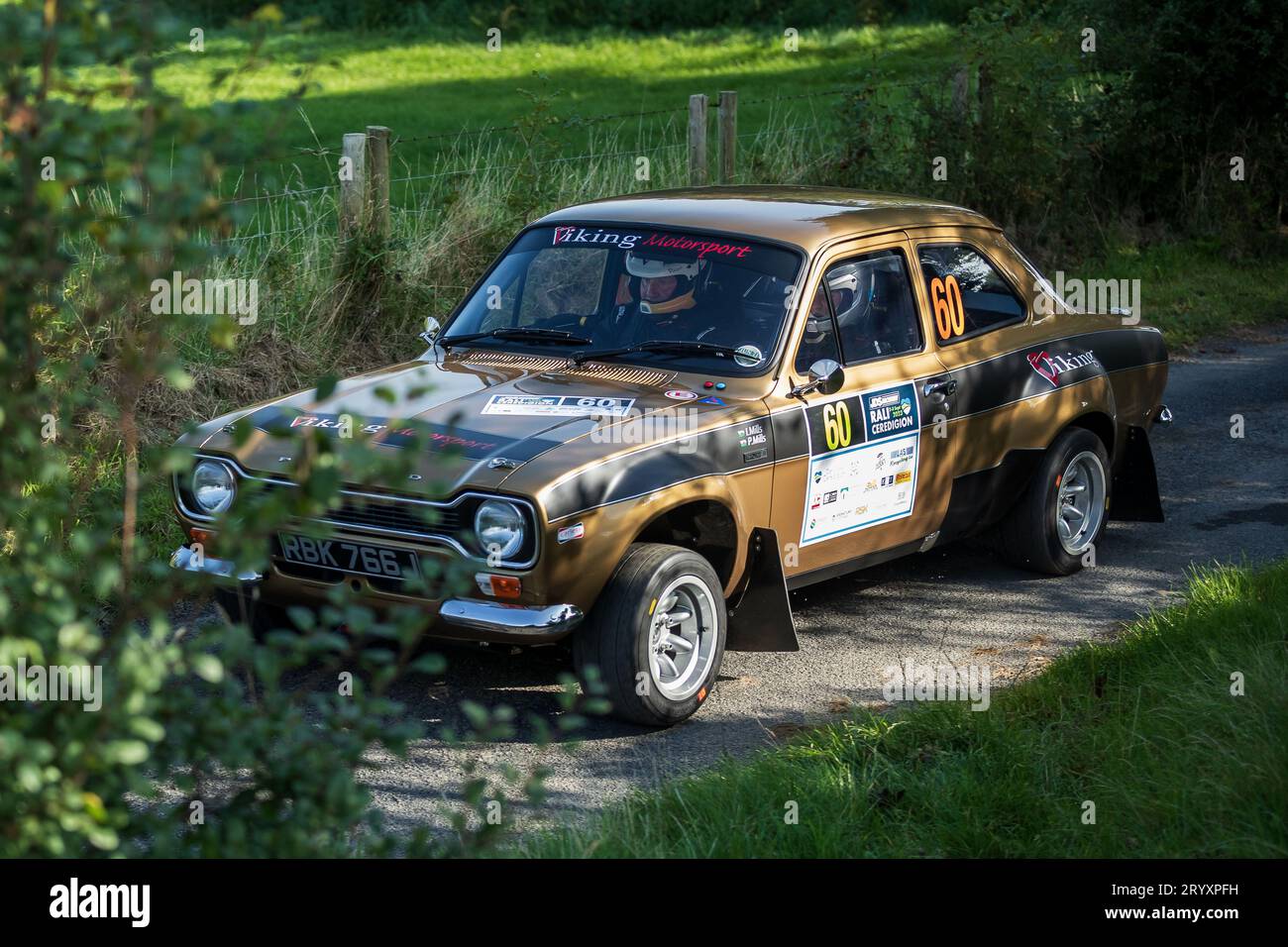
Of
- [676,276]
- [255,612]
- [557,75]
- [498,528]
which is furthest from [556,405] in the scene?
[557,75]

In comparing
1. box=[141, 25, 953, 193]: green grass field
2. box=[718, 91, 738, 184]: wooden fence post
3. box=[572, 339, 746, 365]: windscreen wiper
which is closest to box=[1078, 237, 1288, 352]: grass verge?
box=[718, 91, 738, 184]: wooden fence post

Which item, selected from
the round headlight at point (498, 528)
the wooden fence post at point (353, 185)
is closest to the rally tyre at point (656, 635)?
the round headlight at point (498, 528)

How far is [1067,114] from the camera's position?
→ 15422 mm

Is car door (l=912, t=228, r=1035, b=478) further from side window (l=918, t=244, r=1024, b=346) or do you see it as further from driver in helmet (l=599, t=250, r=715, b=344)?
driver in helmet (l=599, t=250, r=715, b=344)

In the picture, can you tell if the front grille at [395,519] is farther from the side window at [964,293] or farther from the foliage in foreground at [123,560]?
the side window at [964,293]

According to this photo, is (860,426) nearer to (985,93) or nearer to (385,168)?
(385,168)

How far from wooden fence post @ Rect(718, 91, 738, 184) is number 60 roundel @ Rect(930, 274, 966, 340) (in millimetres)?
6687

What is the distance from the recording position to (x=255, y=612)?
6.33 metres

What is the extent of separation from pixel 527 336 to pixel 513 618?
1.78 meters

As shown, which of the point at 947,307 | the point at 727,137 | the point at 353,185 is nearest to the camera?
the point at 947,307

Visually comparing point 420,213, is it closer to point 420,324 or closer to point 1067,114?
point 420,324

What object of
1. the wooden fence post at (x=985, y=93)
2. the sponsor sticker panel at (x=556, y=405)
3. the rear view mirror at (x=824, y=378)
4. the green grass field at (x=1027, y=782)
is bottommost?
the green grass field at (x=1027, y=782)

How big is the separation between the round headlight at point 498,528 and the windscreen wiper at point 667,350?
4.15 feet

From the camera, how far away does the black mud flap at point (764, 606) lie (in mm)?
6125
